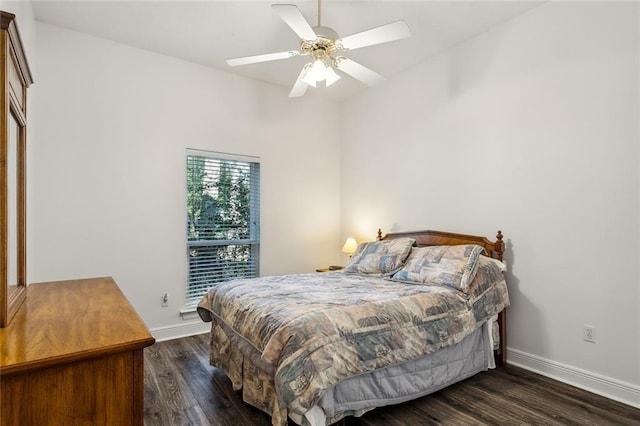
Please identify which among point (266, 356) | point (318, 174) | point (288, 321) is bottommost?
point (266, 356)

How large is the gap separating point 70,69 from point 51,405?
3.26 m

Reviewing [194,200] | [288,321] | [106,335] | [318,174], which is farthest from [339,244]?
[106,335]

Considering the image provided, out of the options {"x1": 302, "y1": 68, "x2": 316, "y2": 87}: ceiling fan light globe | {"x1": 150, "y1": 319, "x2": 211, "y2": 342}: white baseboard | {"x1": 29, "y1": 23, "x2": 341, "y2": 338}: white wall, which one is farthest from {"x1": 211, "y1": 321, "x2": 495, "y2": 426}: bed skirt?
{"x1": 302, "y1": 68, "x2": 316, "y2": 87}: ceiling fan light globe

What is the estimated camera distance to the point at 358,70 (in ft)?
8.56

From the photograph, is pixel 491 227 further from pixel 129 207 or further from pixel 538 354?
pixel 129 207

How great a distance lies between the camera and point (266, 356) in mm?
1806

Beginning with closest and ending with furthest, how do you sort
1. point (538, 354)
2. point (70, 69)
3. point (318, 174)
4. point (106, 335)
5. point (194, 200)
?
point (106, 335) < point (538, 354) < point (70, 69) < point (194, 200) < point (318, 174)

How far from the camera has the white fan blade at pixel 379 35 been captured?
2.08m

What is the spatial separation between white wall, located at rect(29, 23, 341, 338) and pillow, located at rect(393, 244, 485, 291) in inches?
73.3

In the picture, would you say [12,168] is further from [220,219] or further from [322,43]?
[220,219]

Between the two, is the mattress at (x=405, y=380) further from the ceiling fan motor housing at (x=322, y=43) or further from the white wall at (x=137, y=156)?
the white wall at (x=137, y=156)

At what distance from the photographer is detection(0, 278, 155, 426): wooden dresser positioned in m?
0.90

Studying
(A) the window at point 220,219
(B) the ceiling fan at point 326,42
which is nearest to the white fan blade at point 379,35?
(B) the ceiling fan at point 326,42

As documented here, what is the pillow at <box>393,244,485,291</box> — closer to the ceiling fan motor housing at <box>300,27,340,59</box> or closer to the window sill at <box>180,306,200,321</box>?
the ceiling fan motor housing at <box>300,27,340,59</box>
